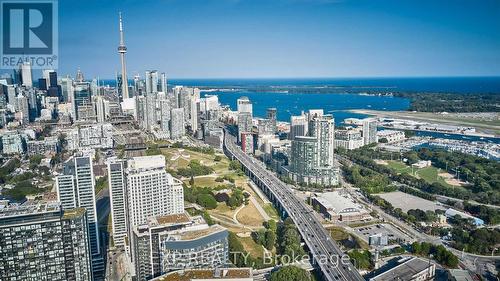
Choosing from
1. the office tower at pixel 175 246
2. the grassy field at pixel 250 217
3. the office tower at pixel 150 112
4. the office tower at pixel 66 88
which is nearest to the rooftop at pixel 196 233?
the office tower at pixel 175 246

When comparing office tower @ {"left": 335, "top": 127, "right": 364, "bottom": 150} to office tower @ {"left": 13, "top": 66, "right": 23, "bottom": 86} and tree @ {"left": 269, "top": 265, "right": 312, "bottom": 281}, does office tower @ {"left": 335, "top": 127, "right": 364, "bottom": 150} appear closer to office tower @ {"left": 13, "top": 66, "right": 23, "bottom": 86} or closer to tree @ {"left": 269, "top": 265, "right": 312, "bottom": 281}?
tree @ {"left": 269, "top": 265, "right": 312, "bottom": 281}

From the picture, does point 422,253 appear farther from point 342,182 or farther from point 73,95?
point 73,95

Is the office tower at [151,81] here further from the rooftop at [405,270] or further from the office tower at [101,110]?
the rooftop at [405,270]

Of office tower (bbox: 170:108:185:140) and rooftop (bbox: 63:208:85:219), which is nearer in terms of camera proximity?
rooftop (bbox: 63:208:85:219)

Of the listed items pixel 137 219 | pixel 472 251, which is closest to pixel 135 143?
pixel 137 219

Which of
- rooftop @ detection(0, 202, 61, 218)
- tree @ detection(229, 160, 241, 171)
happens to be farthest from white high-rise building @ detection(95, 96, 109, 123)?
rooftop @ detection(0, 202, 61, 218)
